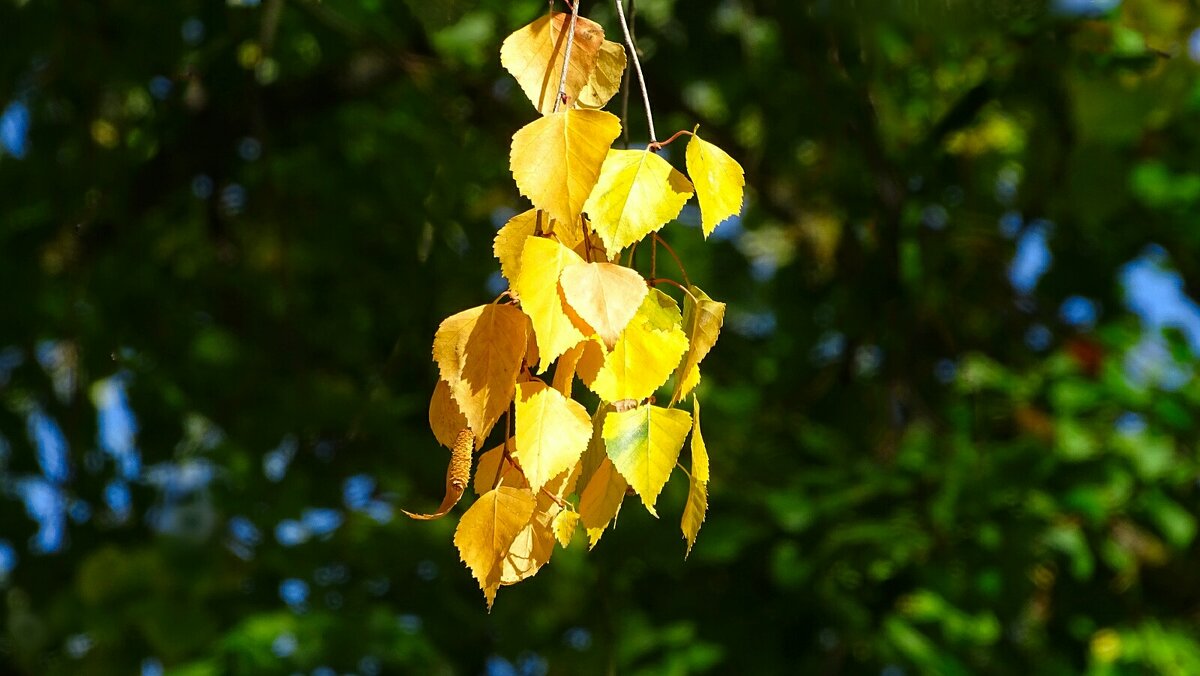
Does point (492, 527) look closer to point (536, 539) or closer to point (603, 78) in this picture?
point (536, 539)

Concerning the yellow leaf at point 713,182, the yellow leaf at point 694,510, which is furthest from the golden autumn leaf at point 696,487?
the yellow leaf at point 713,182

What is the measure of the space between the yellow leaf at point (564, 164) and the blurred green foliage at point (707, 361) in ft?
3.09

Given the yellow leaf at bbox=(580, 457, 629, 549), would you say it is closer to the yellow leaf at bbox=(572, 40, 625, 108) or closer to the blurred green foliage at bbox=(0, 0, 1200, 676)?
the yellow leaf at bbox=(572, 40, 625, 108)

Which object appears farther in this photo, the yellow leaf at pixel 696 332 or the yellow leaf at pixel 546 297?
the yellow leaf at pixel 696 332

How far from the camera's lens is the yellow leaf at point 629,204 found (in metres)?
0.72

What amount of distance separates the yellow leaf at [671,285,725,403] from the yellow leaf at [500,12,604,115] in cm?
14

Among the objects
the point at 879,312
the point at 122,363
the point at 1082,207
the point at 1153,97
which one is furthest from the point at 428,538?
the point at 1153,97

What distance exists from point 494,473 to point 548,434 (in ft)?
0.34

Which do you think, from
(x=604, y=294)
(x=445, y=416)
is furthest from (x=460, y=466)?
(x=604, y=294)

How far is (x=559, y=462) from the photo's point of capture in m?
0.72

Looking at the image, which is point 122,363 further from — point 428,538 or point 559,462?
point 559,462

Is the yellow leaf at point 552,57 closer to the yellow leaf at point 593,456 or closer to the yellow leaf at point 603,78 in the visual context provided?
the yellow leaf at point 603,78

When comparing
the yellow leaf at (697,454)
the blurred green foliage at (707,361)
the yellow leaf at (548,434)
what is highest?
the yellow leaf at (548,434)

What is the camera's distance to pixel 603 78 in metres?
0.77
